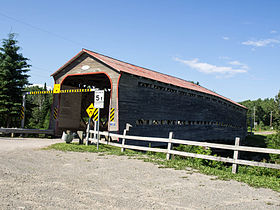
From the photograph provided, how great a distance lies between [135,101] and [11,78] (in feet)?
48.7

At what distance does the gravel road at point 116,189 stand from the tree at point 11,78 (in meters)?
17.8

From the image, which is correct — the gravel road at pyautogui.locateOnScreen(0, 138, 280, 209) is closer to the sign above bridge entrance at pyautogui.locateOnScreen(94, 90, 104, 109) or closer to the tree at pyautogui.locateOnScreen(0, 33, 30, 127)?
the sign above bridge entrance at pyautogui.locateOnScreen(94, 90, 104, 109)

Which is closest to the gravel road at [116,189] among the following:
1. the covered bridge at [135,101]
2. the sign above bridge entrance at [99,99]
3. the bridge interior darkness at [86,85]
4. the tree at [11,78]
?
the sign above bridge entrance at [99,99]

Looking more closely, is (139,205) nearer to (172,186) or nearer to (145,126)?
(172,186)

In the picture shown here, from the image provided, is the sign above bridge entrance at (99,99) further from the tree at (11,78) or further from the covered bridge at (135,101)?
the tree at (11,78)

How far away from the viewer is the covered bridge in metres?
16.3

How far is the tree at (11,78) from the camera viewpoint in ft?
79.0

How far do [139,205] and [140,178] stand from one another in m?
2.23

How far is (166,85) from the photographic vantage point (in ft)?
66.0

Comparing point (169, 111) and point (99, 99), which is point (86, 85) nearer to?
point (169, 111)

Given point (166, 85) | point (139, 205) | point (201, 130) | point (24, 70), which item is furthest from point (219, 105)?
point (139, 205)

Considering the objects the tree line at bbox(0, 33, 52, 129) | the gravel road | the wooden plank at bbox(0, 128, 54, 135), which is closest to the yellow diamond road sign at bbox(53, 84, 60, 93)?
the wooden plank at bbox(0, 128, 54, 135)

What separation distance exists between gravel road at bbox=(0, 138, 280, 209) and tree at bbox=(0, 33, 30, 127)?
17.8 m

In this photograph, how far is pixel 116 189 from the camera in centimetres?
576
